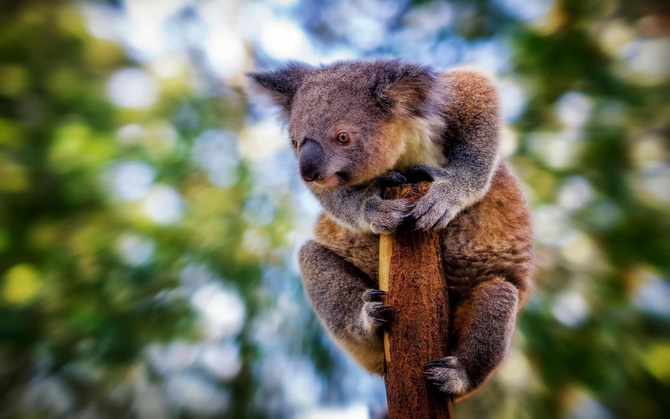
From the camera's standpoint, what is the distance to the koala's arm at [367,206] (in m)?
1.98

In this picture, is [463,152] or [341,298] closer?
[463,152]

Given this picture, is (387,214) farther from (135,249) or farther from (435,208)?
(135,249)

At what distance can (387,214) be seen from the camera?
198cm

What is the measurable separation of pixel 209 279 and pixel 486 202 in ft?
8.83

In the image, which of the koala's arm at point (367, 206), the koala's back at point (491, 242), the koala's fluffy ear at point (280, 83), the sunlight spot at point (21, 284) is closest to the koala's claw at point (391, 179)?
the koala's arm at point (367, 206)

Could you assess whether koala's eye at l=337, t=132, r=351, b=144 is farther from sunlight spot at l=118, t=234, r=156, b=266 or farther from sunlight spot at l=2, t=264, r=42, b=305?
sunlight spot at l=2, t=264, r=42, b=305

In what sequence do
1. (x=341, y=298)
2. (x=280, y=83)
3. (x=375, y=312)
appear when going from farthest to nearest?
(x=280, y=83) → (x=341, y=298) → (x=375, y=312)

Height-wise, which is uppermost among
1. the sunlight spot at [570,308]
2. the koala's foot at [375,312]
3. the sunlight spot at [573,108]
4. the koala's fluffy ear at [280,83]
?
the koala's fluffy ear at [280,83]

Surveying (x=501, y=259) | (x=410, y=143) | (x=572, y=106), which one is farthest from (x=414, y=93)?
(x=572, y=106)

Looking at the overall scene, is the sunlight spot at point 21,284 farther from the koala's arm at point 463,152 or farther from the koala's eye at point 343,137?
the koala's arm at point 463,152

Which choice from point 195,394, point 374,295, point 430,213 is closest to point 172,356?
point 195,394

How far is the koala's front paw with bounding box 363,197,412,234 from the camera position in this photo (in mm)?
1959

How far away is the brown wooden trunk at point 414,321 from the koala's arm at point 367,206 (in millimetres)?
60

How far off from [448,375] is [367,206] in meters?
0.72
